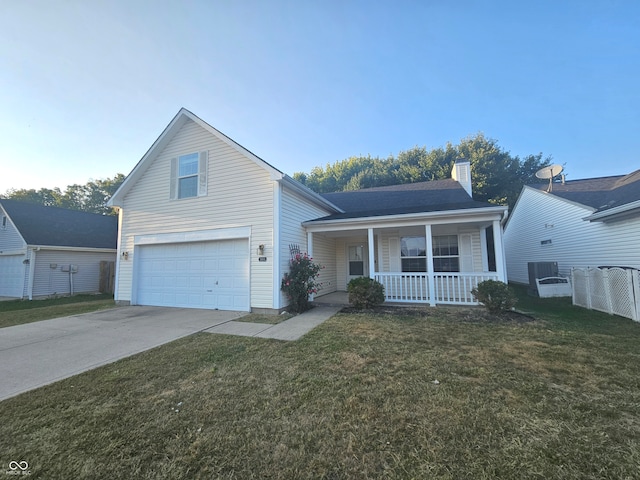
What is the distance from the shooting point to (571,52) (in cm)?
905

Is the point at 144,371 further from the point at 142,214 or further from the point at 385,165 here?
the point at 385,165

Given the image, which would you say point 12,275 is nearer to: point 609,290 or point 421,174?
point 609,290

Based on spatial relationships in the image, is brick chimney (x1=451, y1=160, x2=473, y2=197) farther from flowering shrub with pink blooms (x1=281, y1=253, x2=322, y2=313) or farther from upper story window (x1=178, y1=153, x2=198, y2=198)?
upper story window (x1=178, y1=153, x2=198, y2=198)

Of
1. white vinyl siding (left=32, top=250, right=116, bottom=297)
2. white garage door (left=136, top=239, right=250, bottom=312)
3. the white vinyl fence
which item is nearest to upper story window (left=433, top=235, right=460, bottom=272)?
the white vinyl fence

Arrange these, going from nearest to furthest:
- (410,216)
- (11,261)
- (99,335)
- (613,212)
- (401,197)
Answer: (99,335), (410,216), (613,212), (401,197), (11,261)

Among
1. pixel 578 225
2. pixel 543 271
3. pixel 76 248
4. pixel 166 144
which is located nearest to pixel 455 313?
pixel 543 271

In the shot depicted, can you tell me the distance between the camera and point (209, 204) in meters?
8.55

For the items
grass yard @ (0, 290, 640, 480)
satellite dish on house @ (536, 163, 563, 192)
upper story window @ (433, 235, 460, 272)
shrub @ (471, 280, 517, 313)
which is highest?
satellite dish on house @ (536, 163, 563, 192)

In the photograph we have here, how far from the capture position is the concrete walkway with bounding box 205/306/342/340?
5453 millimetres

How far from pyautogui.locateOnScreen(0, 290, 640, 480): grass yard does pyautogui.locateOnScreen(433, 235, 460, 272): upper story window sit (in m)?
5.71

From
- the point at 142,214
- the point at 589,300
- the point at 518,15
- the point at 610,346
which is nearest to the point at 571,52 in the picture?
the point at 518,15

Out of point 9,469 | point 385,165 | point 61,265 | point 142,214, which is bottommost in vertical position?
point 9,469

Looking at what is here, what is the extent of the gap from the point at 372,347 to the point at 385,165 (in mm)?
24094

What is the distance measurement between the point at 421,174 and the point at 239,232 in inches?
785
